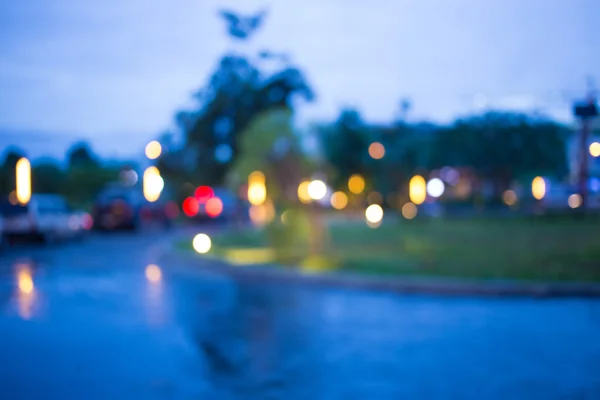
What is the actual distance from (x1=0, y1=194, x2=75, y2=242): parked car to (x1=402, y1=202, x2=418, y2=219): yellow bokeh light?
2380cm

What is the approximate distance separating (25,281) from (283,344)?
28.5ft

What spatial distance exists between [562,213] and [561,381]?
2950 centimetres

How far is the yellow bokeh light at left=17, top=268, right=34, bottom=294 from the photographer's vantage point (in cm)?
1470

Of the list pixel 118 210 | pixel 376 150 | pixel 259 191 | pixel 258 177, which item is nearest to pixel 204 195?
pixel 118 210

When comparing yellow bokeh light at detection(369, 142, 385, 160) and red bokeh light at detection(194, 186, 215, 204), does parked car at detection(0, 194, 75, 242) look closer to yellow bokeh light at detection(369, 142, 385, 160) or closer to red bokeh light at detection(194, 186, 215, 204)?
red bokeh light at detection(194, 186, 215, 204)

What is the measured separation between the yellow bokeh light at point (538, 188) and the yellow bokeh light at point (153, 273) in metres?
27.1

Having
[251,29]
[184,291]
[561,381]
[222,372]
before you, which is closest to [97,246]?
[184,291]

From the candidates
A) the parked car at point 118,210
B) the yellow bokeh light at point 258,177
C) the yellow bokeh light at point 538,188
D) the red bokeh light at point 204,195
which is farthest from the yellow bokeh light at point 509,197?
the yellow bokeh light at point 258,177

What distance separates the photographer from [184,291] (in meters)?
14.9

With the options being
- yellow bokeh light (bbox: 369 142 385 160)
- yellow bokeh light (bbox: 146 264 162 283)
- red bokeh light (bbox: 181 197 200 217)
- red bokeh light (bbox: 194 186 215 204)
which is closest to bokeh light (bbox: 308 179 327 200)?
yellow bokeh light (bbox: 146 264 162 283)

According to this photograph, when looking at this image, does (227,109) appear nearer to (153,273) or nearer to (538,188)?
(538,188)

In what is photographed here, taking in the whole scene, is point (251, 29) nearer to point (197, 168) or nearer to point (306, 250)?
point (197, 168)

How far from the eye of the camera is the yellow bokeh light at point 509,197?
51.1m

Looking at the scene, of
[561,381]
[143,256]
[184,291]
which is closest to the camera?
[561,381]
